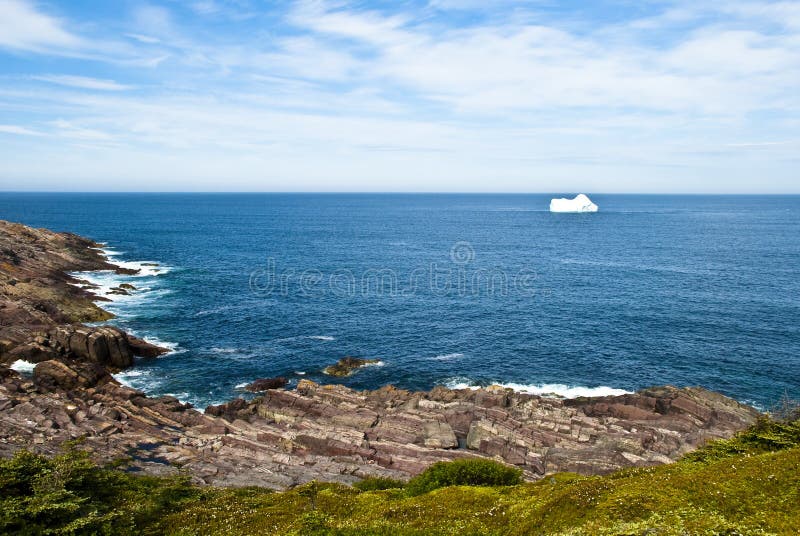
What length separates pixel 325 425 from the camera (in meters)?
49.9

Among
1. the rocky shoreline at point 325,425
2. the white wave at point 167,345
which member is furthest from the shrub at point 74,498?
the white wave at point 167,345

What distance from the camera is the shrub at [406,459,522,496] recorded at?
32.0m

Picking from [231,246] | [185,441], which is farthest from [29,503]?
[231,246]

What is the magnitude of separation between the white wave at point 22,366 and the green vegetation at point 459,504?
125ft

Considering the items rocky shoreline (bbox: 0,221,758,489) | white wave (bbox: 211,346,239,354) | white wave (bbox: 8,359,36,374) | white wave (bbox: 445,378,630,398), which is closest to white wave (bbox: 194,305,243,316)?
white wave (bbox: 211,346,239,354)

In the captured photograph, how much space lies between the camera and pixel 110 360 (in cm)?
6550

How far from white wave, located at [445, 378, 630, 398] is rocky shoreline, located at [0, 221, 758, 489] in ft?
11.8

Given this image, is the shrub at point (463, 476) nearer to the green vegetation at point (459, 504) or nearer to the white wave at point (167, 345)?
the green vegetation at point (459, 504)

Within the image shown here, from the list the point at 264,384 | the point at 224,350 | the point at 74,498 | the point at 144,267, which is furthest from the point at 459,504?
the point at 144,267

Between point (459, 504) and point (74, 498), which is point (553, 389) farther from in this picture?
point (74, 498)

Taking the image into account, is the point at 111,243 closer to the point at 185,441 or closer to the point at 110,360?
the point at 110,360

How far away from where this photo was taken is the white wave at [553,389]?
193 feet

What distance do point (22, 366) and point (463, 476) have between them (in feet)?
188

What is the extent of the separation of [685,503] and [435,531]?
10.1m
